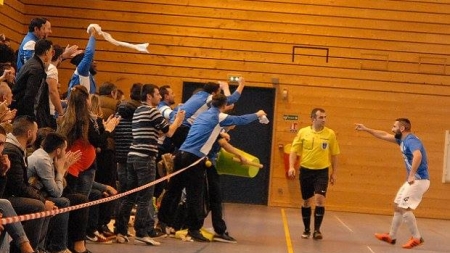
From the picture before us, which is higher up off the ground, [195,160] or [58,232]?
[195,160]

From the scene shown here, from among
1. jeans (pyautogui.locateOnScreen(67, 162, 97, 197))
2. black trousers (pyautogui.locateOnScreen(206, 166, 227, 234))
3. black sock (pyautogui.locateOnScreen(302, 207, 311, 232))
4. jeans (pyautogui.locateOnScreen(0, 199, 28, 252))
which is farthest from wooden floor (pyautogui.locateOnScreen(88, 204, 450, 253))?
jeans (pyautogui.locateOnScreen(0, 199, 28, 252))

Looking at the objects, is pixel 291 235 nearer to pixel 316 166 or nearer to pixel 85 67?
pixel 316 166

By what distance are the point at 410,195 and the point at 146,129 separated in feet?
12.9

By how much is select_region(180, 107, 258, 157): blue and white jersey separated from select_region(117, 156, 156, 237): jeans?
87cm

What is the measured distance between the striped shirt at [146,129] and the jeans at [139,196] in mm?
89

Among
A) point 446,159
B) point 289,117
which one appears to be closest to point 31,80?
point 289,117

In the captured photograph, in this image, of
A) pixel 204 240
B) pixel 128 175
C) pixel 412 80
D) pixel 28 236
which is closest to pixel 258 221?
pixel 204 240

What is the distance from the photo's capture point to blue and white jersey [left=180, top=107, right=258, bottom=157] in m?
10.9

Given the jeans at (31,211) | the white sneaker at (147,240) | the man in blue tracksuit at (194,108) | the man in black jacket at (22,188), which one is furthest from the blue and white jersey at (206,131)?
the jeans at (31,211)

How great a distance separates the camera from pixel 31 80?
8430 millimetres

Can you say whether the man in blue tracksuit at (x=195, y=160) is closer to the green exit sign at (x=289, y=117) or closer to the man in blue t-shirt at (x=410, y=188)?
the man in blue t-shirt at (x=410, y=188)

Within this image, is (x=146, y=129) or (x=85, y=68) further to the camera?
(x=85, y=68)

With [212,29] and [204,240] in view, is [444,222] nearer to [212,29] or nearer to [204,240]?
[212,29]

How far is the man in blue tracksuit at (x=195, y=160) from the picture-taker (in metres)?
10.8
